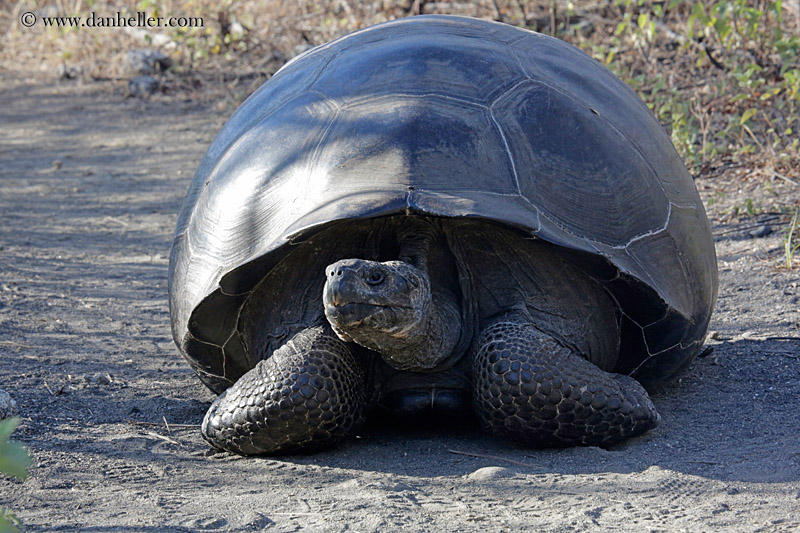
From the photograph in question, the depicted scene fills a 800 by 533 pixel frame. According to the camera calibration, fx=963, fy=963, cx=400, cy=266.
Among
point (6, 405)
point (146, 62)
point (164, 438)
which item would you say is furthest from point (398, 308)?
point (146, 62)

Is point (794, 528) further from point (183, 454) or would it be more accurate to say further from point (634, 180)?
point (183, 454)

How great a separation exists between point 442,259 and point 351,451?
65cm

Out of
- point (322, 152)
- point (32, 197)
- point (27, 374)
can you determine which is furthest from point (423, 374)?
point (32, 197)

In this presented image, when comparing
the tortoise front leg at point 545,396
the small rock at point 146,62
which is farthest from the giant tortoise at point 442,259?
the small rock at point 146,62

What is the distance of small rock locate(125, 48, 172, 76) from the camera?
9.80 meters

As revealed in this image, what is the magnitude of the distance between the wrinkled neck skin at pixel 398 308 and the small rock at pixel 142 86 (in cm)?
726

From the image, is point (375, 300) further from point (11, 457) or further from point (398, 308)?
point (11, 457)

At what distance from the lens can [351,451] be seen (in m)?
2.90

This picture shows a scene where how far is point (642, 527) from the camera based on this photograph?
2197 mm

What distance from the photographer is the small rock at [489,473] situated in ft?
8.40

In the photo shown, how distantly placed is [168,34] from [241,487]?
839 cm

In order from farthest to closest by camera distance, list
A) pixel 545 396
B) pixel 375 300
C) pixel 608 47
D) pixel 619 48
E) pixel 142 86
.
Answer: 1. pixel 142 86
2. pixel 608 47
3. pixel 619 48
4. pixel 545 396
5. pixel 375 300

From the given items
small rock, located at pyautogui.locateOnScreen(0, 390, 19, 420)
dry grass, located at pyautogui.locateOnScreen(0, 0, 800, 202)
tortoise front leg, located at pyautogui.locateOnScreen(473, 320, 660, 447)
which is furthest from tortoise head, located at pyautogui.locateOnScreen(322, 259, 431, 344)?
dry grass, located at pyautogui.locateOnScreen(0, 0, 800, 202)

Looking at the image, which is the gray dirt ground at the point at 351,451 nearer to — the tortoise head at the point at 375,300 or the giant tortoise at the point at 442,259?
the giant tortoise at the point at 442,259
